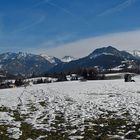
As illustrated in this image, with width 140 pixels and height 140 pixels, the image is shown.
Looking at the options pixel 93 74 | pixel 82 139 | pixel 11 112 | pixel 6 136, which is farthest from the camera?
pixel 93 74

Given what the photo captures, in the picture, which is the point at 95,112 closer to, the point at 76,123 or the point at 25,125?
the point at 76,123

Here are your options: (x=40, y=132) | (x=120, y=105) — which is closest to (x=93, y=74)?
(x=120, y=105)

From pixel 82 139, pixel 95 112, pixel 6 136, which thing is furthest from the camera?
pixel 95 112

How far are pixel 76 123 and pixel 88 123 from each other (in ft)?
2.57

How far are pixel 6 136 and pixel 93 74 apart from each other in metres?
148

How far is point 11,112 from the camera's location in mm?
29203

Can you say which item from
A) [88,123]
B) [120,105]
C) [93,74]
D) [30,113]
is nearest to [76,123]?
[88,123]

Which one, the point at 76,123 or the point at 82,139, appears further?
the point at 76,123

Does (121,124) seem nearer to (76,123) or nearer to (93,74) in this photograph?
(76,123)

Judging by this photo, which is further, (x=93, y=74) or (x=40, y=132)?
(x=93, y=74)

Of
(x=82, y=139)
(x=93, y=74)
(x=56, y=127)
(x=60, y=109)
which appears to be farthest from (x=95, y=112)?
(x=93, y=74)

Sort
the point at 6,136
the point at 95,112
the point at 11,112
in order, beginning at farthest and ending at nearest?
the point at 11,112
the point at 95,112
the point at 6,136

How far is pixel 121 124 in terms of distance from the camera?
71.5ft

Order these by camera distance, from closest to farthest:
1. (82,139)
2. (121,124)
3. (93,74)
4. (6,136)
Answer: (82,139)
(6,136)
(121,124)
(93,74)
